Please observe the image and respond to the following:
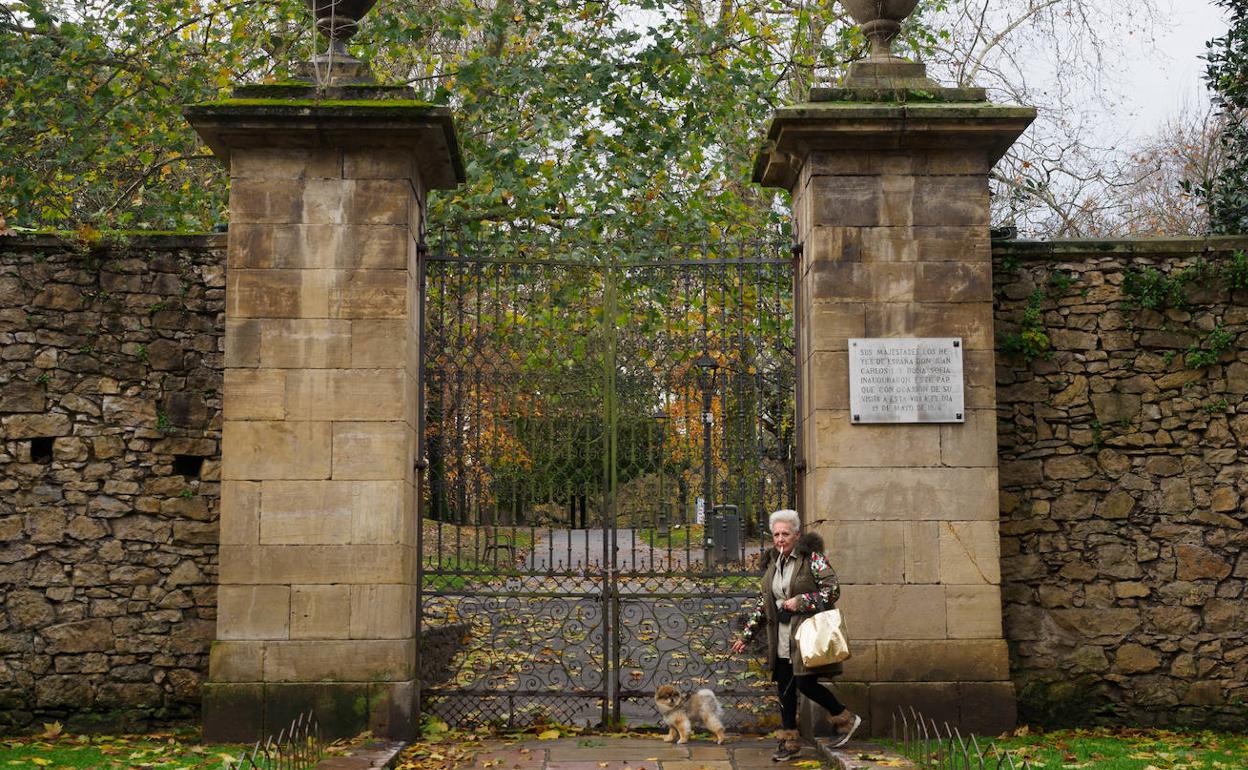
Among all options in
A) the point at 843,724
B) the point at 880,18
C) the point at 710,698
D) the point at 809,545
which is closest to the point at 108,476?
the point at 710,698

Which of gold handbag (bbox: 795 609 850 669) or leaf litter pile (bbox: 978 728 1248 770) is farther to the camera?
leaf litter pile (bbox: 978 728 1248 770)

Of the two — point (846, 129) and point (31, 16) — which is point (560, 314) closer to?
point (846, 129)

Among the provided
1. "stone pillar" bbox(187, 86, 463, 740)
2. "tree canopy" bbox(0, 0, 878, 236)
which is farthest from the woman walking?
"tree canopy" bbox(0, 0, 878, 236)

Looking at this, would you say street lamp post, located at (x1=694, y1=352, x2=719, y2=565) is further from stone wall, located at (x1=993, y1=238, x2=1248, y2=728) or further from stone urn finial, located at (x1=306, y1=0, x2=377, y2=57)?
stone urn finial, located at (x1=306, y1=0, x2=377, y2=57)

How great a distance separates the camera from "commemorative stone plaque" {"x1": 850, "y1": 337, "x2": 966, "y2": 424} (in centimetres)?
741

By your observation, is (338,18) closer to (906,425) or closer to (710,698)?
(906,425)

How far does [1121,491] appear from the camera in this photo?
7.82 metres

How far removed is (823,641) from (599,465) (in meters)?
2.17

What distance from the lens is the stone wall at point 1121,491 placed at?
304 inches

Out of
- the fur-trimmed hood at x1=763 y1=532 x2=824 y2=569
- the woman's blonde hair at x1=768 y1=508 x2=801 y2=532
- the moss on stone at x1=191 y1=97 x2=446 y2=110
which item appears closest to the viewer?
the fur-trimmed hood at x1=763 y1=532 x2=824 y2=569

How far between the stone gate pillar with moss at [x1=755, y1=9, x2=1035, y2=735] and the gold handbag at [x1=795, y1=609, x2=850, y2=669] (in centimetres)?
97

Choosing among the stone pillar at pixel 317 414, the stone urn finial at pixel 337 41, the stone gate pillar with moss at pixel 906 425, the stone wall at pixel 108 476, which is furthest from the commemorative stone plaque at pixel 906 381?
the stone wall at pixel 108 476

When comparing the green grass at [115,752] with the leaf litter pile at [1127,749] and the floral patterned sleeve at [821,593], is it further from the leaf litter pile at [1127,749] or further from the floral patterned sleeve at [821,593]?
the leaf litter pile at [1127,749]

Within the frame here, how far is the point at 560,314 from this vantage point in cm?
822
